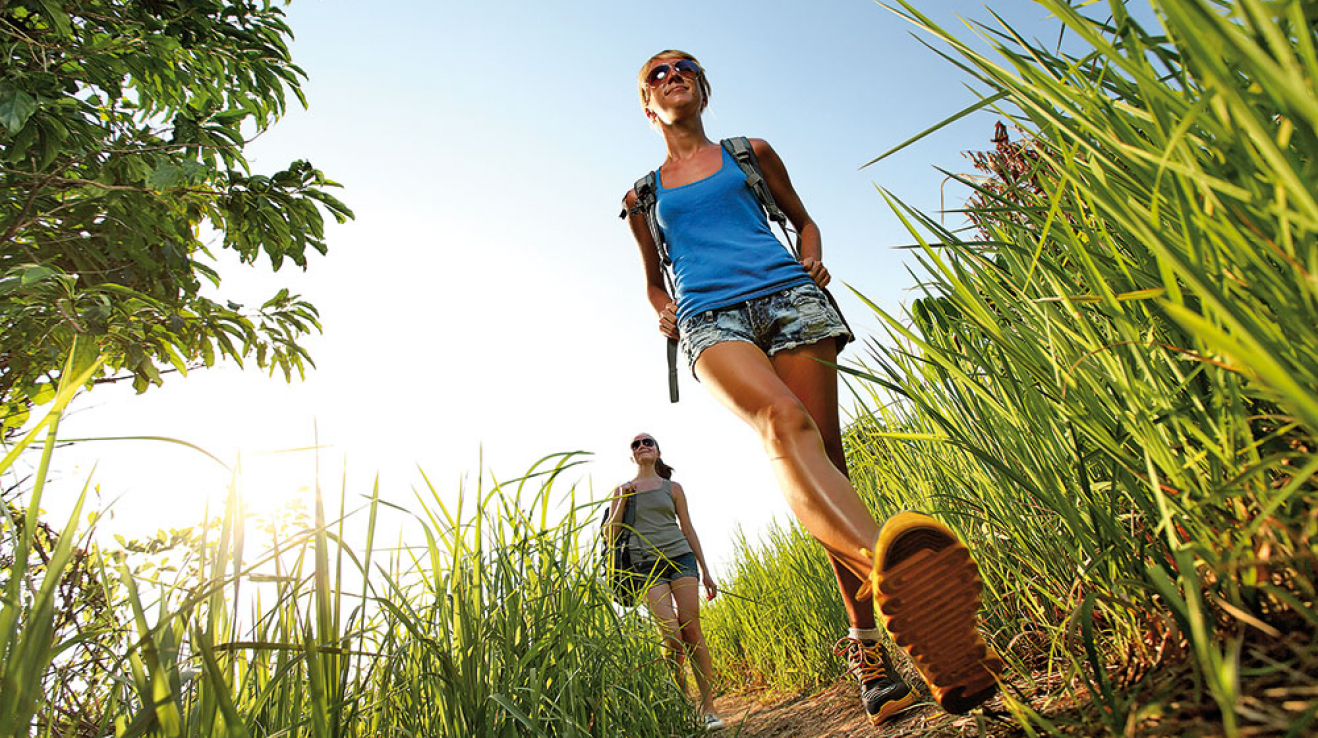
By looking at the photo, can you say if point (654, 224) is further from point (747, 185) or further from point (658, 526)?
point (658, 526)

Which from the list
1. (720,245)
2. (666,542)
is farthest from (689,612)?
(720,245)

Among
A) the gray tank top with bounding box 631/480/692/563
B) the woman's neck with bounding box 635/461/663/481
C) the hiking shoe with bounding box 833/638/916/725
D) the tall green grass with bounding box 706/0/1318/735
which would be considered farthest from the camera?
the woman's neck with bounding box 635/461/663/481

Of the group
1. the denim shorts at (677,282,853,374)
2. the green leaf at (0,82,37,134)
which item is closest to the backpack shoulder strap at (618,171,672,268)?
the denim shorts at (677,282,853,374)

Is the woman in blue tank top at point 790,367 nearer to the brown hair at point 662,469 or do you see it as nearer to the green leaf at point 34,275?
the green leaf at point 34,275

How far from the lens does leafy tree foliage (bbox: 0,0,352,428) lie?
2.47 m

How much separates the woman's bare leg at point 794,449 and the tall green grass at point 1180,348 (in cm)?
33

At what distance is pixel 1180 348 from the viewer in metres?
0.71

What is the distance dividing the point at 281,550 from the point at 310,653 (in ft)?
0.46

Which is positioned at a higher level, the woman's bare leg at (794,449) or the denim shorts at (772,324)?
the denim shorts at (772,324)

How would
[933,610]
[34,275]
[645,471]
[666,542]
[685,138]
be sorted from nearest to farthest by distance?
[933,610], [34,275], [685,138], [666,542], [645,471]

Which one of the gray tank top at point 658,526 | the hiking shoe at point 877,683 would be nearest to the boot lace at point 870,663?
the hiking shoe at point 877,683

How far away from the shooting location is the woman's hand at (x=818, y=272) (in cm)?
214

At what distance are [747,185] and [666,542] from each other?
114 inches

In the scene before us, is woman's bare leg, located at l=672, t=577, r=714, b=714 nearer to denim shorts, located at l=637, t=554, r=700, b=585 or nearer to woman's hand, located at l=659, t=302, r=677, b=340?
denim shorts, located at l=637, t=554, r=700, b=585
